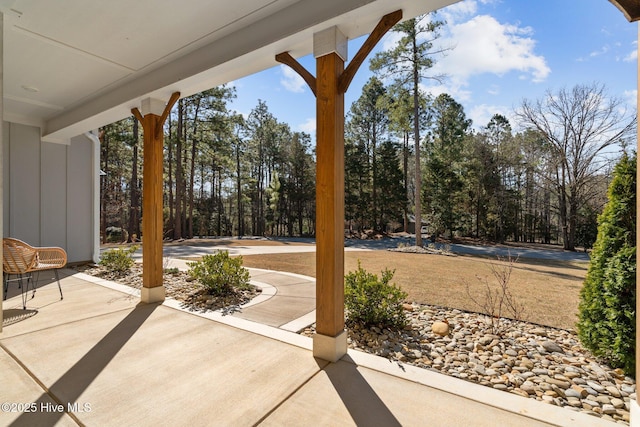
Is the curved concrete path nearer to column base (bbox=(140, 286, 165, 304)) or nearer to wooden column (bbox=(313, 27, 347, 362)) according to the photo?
wooden column (bbox=(313, 27, 347, 362))

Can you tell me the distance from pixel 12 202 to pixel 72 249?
1265 millimetres

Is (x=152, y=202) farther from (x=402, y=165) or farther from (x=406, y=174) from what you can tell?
(x=402, y=165)

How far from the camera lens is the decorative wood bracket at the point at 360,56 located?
201 cm

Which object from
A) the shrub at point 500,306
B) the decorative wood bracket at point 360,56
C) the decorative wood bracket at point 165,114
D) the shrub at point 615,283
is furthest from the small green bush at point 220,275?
the shrub at point 615,283

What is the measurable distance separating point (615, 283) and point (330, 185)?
2.05m

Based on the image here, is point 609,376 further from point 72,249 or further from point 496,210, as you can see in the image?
point 496,210

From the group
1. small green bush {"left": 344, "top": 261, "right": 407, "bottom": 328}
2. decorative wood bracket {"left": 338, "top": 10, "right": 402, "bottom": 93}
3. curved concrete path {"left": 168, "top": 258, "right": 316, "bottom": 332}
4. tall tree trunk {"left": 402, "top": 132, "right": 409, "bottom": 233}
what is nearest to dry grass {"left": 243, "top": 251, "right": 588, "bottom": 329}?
small green bush {"left": 344, "top": 261, "right": 407, "bottom": 328}

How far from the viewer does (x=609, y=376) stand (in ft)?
6.40

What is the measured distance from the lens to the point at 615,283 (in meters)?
1.94

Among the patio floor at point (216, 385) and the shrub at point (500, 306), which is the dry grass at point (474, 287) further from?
the patio floor at point (216, 385)

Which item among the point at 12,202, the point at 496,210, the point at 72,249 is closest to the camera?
the point at 12,202

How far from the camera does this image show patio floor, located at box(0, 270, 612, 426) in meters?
1.51

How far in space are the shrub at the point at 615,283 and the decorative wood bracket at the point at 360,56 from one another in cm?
194

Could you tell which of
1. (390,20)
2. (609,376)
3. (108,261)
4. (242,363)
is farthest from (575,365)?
(108,261)
